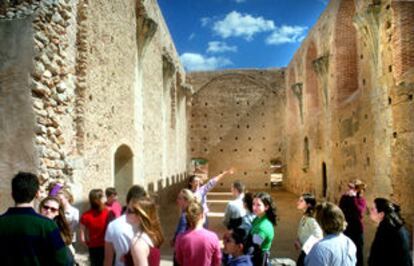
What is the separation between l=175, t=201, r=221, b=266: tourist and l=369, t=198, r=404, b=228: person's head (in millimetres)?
1601

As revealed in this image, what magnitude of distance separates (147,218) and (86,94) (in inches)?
175

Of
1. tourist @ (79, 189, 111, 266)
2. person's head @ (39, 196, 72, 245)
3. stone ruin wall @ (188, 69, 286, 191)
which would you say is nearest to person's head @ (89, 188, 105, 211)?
tourist @ (79, 189, 111, 266)

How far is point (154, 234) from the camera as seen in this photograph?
2.49 metres

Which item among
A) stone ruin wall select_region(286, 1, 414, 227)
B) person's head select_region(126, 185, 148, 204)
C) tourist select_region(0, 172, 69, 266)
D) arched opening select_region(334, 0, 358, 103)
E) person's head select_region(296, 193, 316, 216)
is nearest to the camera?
tourist select_region(0, 172, 69, 266)

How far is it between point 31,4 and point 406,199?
26.0 feet

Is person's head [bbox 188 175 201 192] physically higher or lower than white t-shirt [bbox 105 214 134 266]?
higher

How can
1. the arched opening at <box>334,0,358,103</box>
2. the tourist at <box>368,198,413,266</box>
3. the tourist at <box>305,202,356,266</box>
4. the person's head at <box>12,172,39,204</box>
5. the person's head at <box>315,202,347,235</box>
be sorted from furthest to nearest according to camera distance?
the arched opening at <box>334,0,358,103</box>
the tourist at <box>368,198,413,266</box>
the person's head at <box>315,202,347,235</box>
the tourist at <box>305,202,356,266</box>
the person's head at <box>12,172,39,204</box>

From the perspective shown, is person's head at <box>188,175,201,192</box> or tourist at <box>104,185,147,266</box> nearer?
tourist at <box>104,185,147,266</box>

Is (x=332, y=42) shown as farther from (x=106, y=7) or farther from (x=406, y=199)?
(x=106, y=7)

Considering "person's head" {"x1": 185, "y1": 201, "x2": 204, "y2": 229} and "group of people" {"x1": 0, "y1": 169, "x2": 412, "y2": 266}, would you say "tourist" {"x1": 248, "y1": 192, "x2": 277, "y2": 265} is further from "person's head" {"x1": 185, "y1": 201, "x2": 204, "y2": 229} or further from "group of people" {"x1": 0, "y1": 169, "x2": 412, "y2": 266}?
"person's head" {"x1": 185, "y1": 201, "x2": 204, "y2": 229}

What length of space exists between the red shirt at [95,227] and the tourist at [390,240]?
8.87 feet

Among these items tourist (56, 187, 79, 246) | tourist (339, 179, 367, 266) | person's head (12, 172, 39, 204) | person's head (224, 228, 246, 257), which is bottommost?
tourist (339, 179, 367, 266)

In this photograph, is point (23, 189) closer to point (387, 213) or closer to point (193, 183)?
point (193, 183)

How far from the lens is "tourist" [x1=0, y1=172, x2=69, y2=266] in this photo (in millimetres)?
2055
